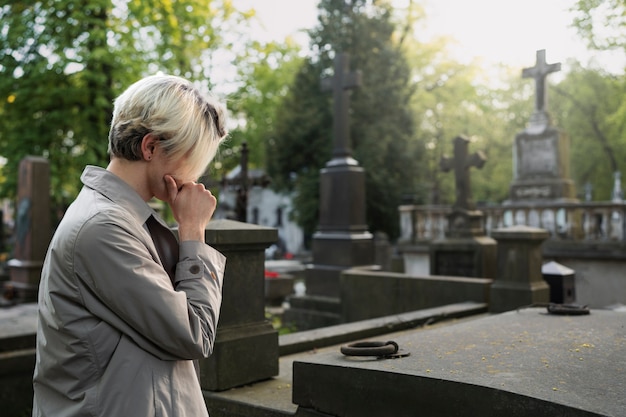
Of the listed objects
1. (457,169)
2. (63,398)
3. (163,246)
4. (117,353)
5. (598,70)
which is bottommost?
(63,398)

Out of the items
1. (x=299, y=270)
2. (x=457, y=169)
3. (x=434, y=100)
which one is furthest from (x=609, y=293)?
(x=434, y=100)

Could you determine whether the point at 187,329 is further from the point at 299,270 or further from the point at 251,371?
the point at 299,270

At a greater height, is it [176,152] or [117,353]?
[176,152]

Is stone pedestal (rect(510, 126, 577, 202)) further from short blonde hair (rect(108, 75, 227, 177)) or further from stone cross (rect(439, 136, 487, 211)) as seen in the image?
short blonde hair (rect(108, 75, 227, 177))

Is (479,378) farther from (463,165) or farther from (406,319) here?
(463,165)

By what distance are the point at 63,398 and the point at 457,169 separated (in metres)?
9.90

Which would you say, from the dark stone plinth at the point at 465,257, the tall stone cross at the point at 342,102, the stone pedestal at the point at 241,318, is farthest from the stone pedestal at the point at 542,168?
the stone pedestal at the point at 241,318

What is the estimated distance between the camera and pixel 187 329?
1.55 metres

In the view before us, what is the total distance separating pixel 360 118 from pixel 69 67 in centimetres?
1097

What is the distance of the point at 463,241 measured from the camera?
9.72 meters

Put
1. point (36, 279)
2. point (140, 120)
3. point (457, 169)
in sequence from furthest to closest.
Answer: point (457, 169), point (36, 279), point (140, 120)

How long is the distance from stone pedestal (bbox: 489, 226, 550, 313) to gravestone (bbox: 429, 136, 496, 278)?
7.85 ft

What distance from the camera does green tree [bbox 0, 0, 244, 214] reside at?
44.2 feet

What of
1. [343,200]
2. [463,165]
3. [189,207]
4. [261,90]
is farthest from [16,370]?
[261,90]
